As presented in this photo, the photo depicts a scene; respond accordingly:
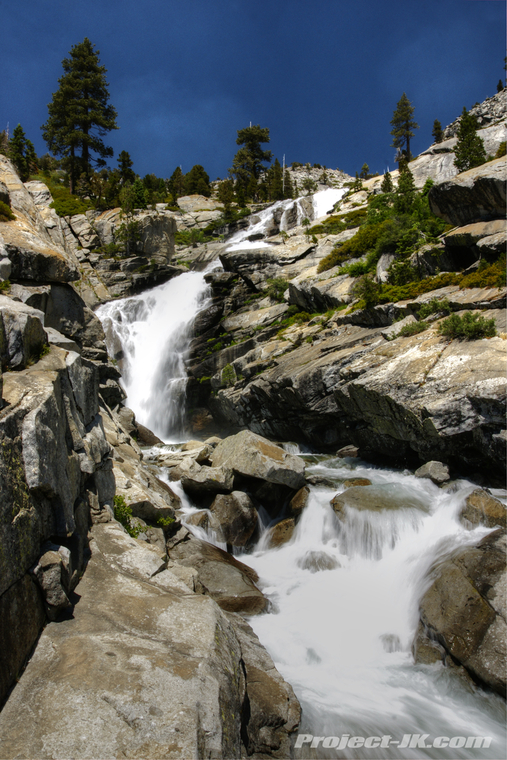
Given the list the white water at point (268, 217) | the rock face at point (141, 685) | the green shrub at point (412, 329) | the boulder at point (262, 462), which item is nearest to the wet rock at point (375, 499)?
the boulder at point (262, 462)

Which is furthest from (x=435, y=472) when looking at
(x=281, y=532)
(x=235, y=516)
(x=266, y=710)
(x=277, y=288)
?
(x=277, y=288)

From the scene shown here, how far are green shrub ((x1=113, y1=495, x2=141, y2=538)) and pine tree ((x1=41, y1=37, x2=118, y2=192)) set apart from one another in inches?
2458

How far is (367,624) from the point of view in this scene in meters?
9.43

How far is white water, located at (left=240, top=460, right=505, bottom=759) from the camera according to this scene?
6.84 meters

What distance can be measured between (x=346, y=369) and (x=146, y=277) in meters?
32.3

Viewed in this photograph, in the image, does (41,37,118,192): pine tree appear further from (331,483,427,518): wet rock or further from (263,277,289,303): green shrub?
(331,483,427,518): wet rock

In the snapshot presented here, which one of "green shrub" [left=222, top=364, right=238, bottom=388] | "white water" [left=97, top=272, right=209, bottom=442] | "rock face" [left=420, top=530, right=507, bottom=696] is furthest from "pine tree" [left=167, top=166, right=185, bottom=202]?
"rock face" [left=420, top=530, right=507, bottom=696]

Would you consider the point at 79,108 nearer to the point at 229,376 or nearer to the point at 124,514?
the point at 229,376

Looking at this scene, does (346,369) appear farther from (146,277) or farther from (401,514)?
(146,277)

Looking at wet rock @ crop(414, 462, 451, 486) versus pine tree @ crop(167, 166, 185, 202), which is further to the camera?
pine tree @ crop(167, 166, 185, 202)

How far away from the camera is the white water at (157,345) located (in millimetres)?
30922

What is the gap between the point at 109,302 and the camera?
39688mm

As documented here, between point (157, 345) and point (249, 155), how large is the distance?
61.4 meters

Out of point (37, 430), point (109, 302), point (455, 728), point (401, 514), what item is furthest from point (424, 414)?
point (109, 302)
